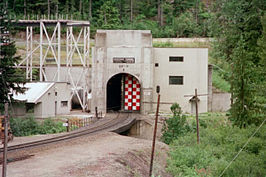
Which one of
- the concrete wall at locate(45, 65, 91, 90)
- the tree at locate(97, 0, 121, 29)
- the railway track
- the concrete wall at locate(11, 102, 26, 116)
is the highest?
the tree at locate(97, 0, 121, 29)

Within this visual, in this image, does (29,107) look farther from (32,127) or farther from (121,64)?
(121,64)

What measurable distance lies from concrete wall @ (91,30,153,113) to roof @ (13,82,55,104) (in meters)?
3.61

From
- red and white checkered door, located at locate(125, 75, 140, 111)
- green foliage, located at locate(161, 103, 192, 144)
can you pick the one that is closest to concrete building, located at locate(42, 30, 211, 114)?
red and white checkered door, located at locate(125, 75, 140, 111)

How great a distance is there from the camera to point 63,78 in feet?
128

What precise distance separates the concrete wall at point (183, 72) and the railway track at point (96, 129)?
3.49m

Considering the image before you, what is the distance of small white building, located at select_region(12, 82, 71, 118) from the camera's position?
2834 centimetres

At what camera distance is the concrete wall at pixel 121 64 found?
3139 cm

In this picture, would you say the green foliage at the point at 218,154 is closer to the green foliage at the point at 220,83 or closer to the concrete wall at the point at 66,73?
the green foliage at the point at 220,83

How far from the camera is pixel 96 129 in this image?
80.1 ft

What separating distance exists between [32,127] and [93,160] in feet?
37.4

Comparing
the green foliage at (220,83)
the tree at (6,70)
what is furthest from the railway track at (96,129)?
the green foliage at (220,83)

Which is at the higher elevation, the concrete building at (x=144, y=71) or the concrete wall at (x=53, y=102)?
the concrete building at (x=144, y=71)

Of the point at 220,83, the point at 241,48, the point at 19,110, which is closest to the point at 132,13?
the point at 220,83

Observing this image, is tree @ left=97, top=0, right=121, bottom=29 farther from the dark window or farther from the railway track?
the dark window
